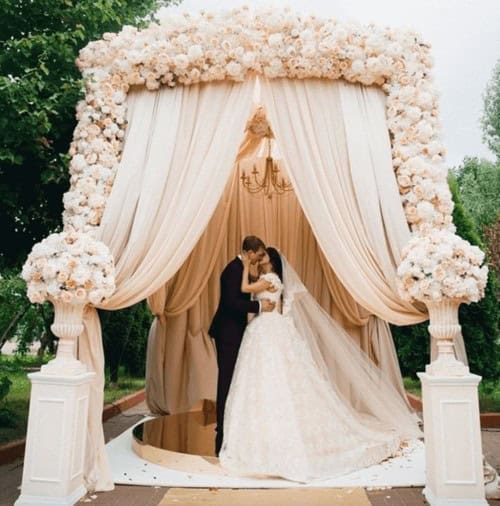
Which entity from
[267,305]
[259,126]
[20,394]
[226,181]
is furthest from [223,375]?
[20,394]

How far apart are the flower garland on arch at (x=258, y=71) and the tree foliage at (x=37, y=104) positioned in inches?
8.3

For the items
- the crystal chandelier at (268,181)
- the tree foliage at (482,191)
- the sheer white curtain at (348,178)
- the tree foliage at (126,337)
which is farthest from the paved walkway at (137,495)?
the tree foliage at (482,191)

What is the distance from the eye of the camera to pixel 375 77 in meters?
3.70

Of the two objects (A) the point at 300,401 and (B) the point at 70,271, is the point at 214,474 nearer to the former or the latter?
(A) the point at 300,401

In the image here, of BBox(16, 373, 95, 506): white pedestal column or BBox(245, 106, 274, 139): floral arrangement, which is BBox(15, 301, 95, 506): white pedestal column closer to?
BBox(16, 373, 95, 506): white pedestal column

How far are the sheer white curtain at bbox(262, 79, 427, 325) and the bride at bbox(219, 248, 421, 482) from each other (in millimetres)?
816

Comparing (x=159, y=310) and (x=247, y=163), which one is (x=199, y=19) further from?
(x=159, y=310)

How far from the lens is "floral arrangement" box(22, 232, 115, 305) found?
3068 mm

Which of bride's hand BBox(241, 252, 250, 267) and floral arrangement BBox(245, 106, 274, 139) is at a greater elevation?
floral arrangement BBox(245, 106, 274, 139)

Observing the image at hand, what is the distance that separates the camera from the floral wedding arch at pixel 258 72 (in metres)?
3.52

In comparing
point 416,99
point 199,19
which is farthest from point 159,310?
point 416,99

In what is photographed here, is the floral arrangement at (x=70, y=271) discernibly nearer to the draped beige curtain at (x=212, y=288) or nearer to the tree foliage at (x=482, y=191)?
the draped beige curtain at (x=212, y=288)

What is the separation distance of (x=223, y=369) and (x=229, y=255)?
71.3 inches

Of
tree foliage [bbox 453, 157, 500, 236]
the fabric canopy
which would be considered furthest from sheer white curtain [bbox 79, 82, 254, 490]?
tree foliage [bbox 453, 157, 500, 236]
